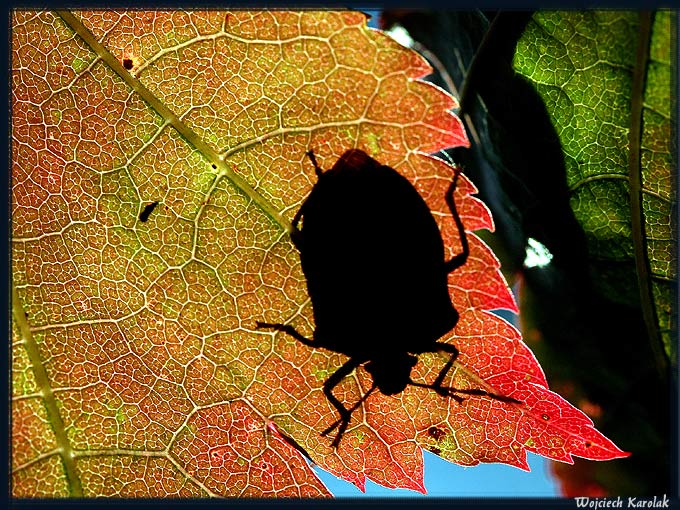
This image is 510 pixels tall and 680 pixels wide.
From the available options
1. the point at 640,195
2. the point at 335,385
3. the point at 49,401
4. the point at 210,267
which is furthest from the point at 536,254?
the point at 49,401

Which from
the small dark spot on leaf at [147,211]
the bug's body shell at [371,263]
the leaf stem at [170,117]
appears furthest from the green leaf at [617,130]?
the small dark spot on leaf at [147,211]

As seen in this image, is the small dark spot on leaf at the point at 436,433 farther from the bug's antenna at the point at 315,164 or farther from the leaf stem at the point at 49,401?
the leaf stem at the point at 49,401

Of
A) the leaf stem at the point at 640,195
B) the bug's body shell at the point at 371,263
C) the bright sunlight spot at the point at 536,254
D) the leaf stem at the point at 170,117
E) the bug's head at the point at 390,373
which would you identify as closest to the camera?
the leaf stem at the point at 640,195

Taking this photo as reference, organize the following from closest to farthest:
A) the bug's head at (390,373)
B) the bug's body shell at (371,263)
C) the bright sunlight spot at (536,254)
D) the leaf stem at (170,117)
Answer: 1. the leaf stem at (170,117)
2. the bug's body shell at (371,263)
3. the bug's head at (390,373)
4. the bright sunlight spot at (536,254)

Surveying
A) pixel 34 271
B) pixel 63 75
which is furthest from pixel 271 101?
pixel 34 271

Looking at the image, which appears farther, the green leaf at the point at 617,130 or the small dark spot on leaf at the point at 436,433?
the small dark spot on leaf at the point at 436,433

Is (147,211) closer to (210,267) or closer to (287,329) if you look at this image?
(210,267)

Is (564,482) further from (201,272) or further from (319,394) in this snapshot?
(201,272)
